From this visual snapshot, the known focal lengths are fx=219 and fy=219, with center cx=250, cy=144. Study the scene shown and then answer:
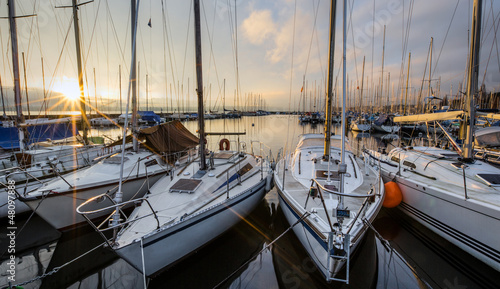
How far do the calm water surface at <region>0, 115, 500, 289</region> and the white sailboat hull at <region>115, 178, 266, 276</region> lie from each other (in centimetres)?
52

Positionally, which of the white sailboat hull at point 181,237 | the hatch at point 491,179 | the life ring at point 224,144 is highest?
the life ring at point 224,144

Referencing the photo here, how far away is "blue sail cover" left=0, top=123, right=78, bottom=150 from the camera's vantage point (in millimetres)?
13633

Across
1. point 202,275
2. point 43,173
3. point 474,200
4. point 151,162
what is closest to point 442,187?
point 474,200

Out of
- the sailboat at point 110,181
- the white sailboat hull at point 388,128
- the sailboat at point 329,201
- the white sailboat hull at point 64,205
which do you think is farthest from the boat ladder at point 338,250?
the white sailboat hull at point 388,128

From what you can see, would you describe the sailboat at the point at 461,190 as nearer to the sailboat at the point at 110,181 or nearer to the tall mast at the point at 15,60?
the sailboat at the point at 110,181

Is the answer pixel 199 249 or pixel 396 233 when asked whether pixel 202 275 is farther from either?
pixel 396 233

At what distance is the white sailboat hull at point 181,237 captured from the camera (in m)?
4.54

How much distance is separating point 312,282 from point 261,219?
334 centimetres

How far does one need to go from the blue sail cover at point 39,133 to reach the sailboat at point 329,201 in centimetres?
1519

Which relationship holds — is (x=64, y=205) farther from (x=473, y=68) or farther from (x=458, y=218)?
(x=473, y=68)

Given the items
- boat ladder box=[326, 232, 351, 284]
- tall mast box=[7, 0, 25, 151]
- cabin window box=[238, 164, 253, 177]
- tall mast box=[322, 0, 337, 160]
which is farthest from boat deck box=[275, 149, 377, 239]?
tall mast box=[7, 0, 25, 151]

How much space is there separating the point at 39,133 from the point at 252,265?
17.1m

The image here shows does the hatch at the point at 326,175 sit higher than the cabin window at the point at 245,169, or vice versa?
the hatch at the point at 326,175

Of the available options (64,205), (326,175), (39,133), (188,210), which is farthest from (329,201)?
(39,133)
